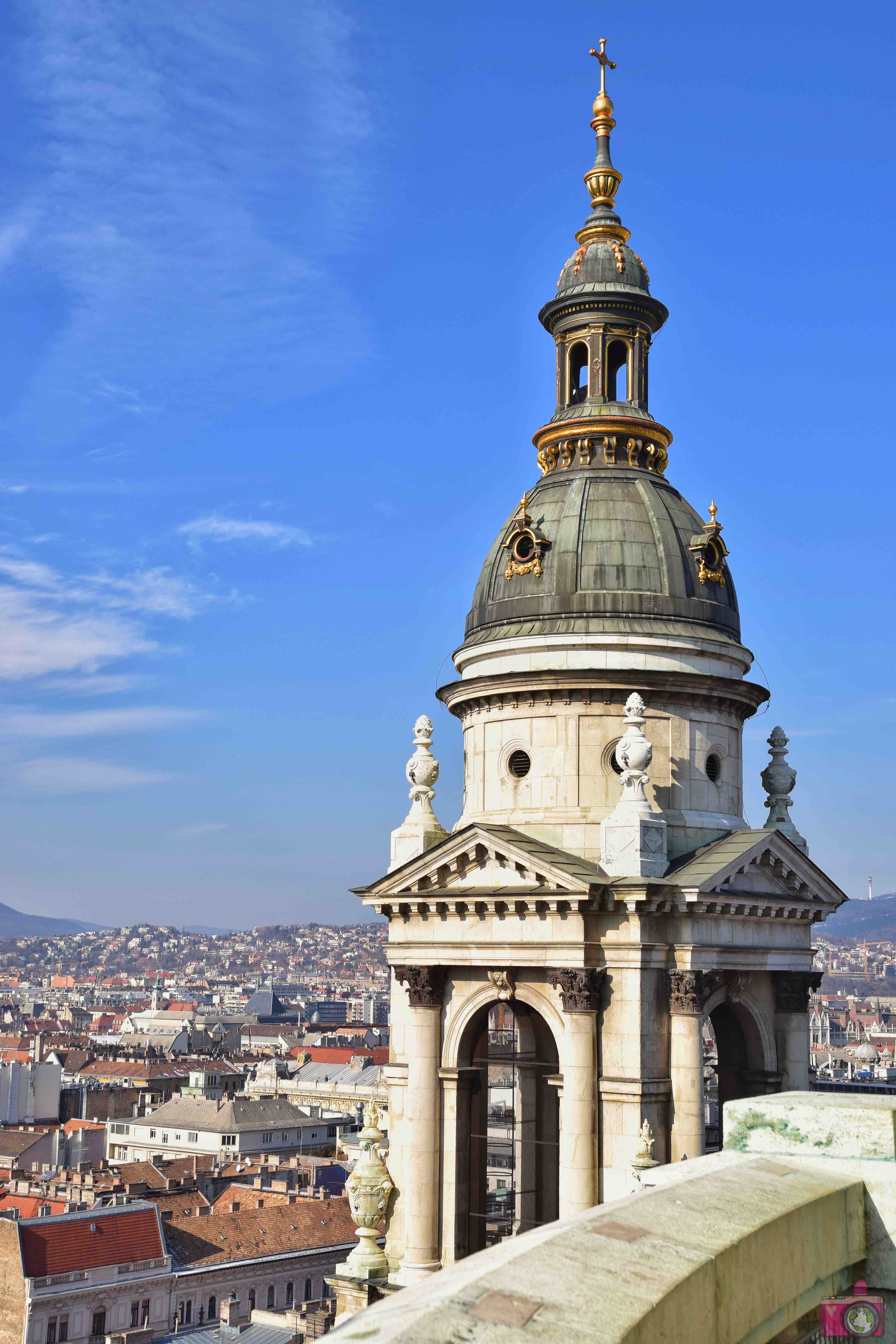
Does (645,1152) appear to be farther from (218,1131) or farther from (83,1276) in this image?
(218,1131)

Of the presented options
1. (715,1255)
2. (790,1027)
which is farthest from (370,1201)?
(715,1255)

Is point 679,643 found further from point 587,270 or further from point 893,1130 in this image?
point 893,1130

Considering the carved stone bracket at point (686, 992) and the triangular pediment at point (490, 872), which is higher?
the triangular pediment at point (490, 872)

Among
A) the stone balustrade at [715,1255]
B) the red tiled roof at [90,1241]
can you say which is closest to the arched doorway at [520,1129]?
the stone balustrade at [715,1255]

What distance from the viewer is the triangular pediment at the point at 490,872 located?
32250 millimetres

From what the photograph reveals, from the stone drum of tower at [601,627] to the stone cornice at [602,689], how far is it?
4 cm

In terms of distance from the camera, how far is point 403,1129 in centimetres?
3516

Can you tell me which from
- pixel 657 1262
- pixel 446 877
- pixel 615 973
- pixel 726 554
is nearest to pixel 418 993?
pixel 446 877

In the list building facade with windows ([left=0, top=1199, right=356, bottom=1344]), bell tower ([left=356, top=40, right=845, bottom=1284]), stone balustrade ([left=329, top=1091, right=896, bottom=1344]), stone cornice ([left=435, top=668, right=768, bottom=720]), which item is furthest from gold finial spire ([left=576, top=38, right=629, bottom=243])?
building facade with windows ([left=0, top=1199, right=356, bottom=1344])

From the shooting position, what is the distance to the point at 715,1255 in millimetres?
8297

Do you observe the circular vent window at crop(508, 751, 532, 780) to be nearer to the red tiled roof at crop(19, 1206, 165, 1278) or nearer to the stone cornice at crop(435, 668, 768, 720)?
the stone cornice at crop(435, 668, 768, 720)

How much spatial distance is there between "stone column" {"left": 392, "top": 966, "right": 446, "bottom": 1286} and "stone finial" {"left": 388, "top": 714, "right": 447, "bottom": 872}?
12.3ft

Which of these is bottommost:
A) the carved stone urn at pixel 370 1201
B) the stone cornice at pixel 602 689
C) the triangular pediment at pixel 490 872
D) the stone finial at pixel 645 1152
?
the carved stone urn at pixel 370 1201

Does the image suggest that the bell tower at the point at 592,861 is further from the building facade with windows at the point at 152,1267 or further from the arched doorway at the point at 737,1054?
the building facade with windows at the point at 152,1267
